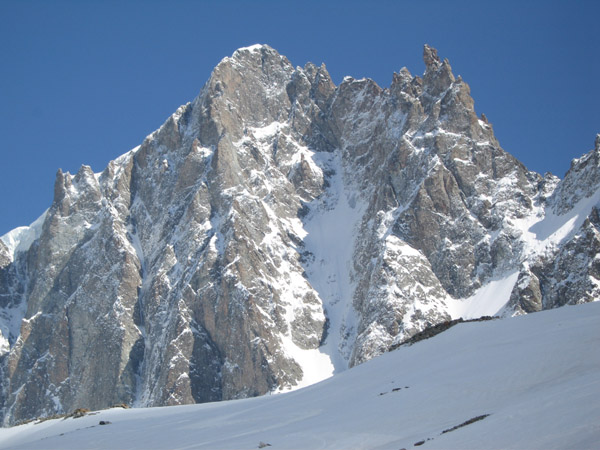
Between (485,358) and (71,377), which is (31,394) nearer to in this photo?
(71,377)

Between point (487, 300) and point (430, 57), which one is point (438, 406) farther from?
point (430, 57)

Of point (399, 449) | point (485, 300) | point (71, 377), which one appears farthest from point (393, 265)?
point (399, 449)

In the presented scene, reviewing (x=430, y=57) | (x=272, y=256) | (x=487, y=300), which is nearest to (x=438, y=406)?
(x=487, y=300)

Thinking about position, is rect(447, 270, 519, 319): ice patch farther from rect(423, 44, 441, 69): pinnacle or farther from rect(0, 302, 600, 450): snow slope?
rect(0, 302, 600, 450): snow slope

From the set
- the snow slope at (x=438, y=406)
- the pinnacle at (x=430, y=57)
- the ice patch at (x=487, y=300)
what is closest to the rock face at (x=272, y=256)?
the ice patch at (x=487, y=300)

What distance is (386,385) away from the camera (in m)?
28.1

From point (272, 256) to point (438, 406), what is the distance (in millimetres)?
147204

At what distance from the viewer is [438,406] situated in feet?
72.3

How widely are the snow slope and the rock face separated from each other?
332 ft

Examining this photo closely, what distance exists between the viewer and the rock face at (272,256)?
477ft

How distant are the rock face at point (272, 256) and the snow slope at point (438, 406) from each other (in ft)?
332

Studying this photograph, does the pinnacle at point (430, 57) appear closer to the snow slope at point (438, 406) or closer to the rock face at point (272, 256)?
the rock face at point (272, 256)

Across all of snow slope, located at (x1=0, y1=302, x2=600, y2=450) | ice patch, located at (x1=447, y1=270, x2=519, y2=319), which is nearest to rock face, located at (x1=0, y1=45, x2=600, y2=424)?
ice patch, located at (x1=447, y1=270, x2=519, y2=319)

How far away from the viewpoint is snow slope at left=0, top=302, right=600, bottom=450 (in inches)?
674
